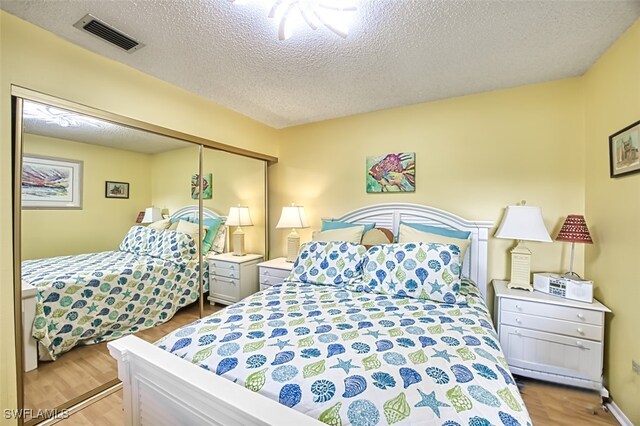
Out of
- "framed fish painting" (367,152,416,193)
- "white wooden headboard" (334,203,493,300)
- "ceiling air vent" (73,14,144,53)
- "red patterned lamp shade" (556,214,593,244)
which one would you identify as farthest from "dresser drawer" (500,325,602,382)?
"ceiling air vent" (73,14,144,53)

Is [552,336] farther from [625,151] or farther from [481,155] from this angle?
[481,155]

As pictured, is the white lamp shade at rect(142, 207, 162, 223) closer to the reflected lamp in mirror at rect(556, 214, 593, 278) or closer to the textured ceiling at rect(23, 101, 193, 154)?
the textured ceiling at rect(23, 101, 193, 154)

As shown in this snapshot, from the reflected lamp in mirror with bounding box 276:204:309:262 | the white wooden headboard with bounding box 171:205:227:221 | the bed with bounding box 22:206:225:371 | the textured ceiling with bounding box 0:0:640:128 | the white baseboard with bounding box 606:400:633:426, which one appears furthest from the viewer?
the reflected lamp in mirror with bounding box 276:204:309:262

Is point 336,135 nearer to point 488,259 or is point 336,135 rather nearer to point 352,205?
point 352,205

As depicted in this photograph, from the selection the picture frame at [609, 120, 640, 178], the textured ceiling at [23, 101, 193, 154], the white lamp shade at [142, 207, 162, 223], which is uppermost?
the textured ceiling at [23, 101, 193, 154]

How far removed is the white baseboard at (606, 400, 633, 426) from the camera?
5.11ft

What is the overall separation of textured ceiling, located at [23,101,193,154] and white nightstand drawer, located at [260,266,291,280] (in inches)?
58.6

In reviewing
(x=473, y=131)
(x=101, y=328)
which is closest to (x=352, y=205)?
(x=473, y=131)

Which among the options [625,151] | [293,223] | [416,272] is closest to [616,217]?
[625,151]

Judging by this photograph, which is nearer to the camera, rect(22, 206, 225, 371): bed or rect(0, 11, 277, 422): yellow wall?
rect(0, 11, 277, 422): yellow wall

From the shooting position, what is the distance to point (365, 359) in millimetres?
1067

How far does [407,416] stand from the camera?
0.80m

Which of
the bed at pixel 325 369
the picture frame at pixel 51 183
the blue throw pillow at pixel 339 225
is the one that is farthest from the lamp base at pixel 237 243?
the bed at pixel 325 369

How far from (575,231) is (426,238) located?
99cm
